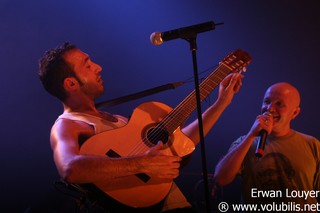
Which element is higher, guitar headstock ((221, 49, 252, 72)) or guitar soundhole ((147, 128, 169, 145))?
guitar headstock ((221, 49, 252, 72))

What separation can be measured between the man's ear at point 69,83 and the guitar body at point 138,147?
A: 58 cm

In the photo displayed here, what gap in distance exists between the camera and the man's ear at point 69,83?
8.66 feet

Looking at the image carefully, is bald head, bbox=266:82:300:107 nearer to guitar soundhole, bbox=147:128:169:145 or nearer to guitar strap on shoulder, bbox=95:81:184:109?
guitar strap on shoulder, bbox=95:81:184:109

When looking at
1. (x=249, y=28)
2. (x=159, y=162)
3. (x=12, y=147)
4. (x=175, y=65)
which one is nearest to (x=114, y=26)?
(x=175, y=65)

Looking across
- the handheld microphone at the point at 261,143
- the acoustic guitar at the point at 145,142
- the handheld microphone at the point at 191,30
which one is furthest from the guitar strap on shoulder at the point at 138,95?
the handheld microphone at the point at 261,143

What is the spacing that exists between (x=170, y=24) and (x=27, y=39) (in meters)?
1.67

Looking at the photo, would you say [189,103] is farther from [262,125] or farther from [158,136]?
[262,125]

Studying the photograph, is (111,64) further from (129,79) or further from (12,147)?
(12,147)

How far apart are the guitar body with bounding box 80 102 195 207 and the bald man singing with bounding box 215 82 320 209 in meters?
0.83

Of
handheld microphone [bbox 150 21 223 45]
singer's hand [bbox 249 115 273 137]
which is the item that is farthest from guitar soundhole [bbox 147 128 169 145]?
singer's hand [bbox 249 115 273 137]

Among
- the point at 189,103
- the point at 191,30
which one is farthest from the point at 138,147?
the point at 191,30

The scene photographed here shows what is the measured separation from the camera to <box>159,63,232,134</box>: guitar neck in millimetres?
2311

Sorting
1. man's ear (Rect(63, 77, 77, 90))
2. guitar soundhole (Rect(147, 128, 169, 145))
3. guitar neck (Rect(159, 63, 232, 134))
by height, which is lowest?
guitar soundhole (Rect(147, 128, 169, 145))

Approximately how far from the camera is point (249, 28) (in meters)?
4.39
